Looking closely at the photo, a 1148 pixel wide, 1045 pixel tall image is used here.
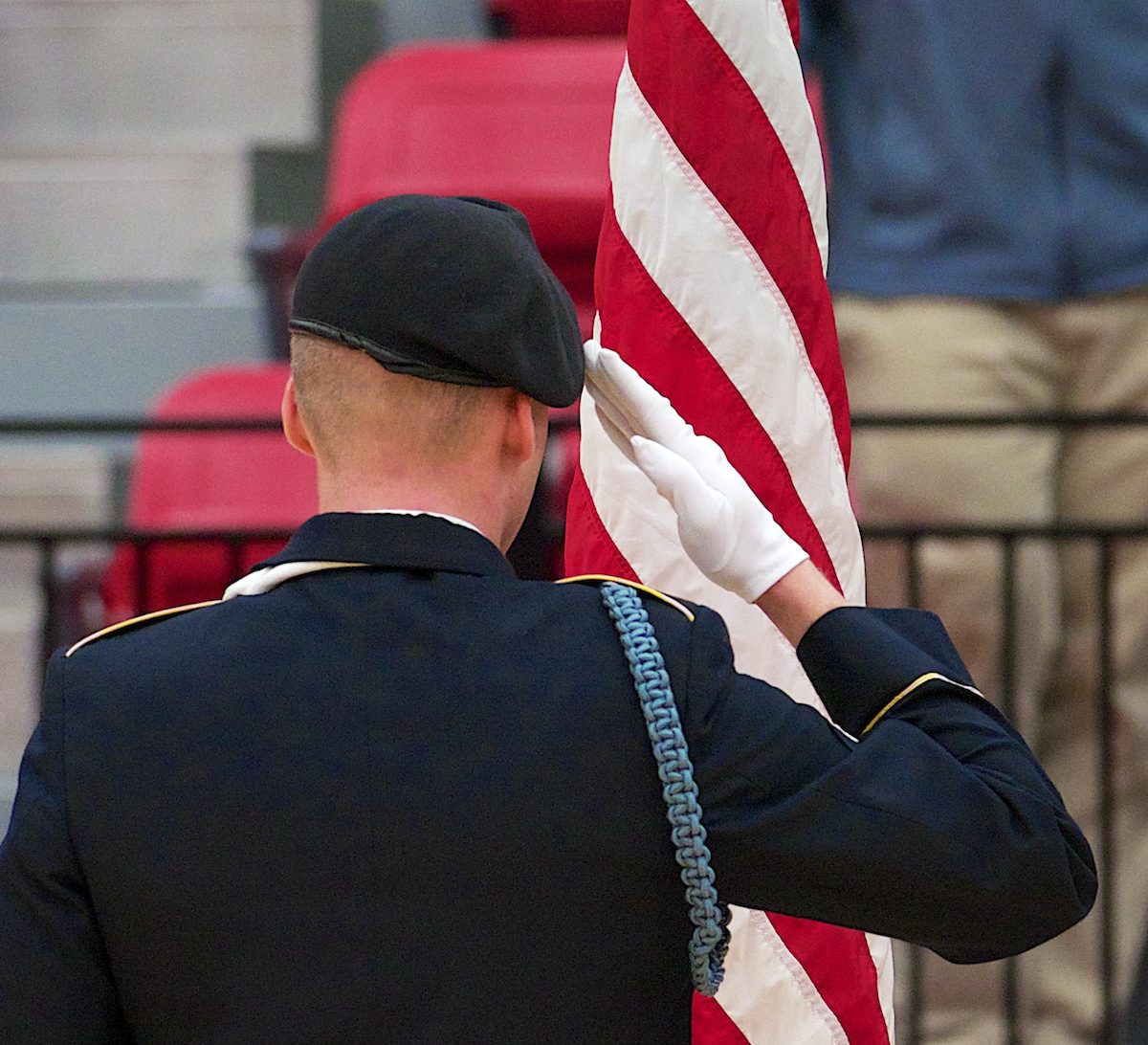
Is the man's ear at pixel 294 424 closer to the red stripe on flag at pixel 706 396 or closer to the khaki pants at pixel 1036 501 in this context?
the red stripe on flag at pixel 706 396

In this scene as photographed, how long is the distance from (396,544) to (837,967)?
0.64 m

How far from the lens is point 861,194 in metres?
2.27

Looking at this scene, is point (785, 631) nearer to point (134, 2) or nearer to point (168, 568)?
point (168, 568)

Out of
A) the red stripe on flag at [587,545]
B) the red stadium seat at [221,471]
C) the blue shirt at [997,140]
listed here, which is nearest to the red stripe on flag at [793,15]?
the red stripe on flag at [587,545]

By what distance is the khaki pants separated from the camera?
7.34 feet

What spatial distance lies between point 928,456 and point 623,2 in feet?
5.73

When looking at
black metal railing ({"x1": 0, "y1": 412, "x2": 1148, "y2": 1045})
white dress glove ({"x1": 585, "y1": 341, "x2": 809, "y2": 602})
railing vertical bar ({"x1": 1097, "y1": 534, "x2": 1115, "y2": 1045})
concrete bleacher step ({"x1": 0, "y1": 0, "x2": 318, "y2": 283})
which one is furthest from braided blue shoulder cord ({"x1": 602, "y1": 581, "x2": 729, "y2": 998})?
concrete bleacher step ({"x1": 0, "y1": 0, "x2": 318, "y2": 283})

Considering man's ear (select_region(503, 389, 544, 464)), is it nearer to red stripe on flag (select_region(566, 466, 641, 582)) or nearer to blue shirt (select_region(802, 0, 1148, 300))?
red stripe on flag (select_region(566, 466, 641, 582))

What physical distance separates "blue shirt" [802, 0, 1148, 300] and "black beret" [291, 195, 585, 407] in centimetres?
149

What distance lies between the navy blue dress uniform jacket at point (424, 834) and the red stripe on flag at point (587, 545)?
1.63 ft

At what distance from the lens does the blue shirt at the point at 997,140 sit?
2184mm

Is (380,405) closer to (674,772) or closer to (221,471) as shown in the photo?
A: (674,772)

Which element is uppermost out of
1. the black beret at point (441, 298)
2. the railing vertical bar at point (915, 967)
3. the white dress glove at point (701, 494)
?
the black beret at point (441, 298)

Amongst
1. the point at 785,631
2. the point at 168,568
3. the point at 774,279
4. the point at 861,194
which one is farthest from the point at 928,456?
the point at 785,631
